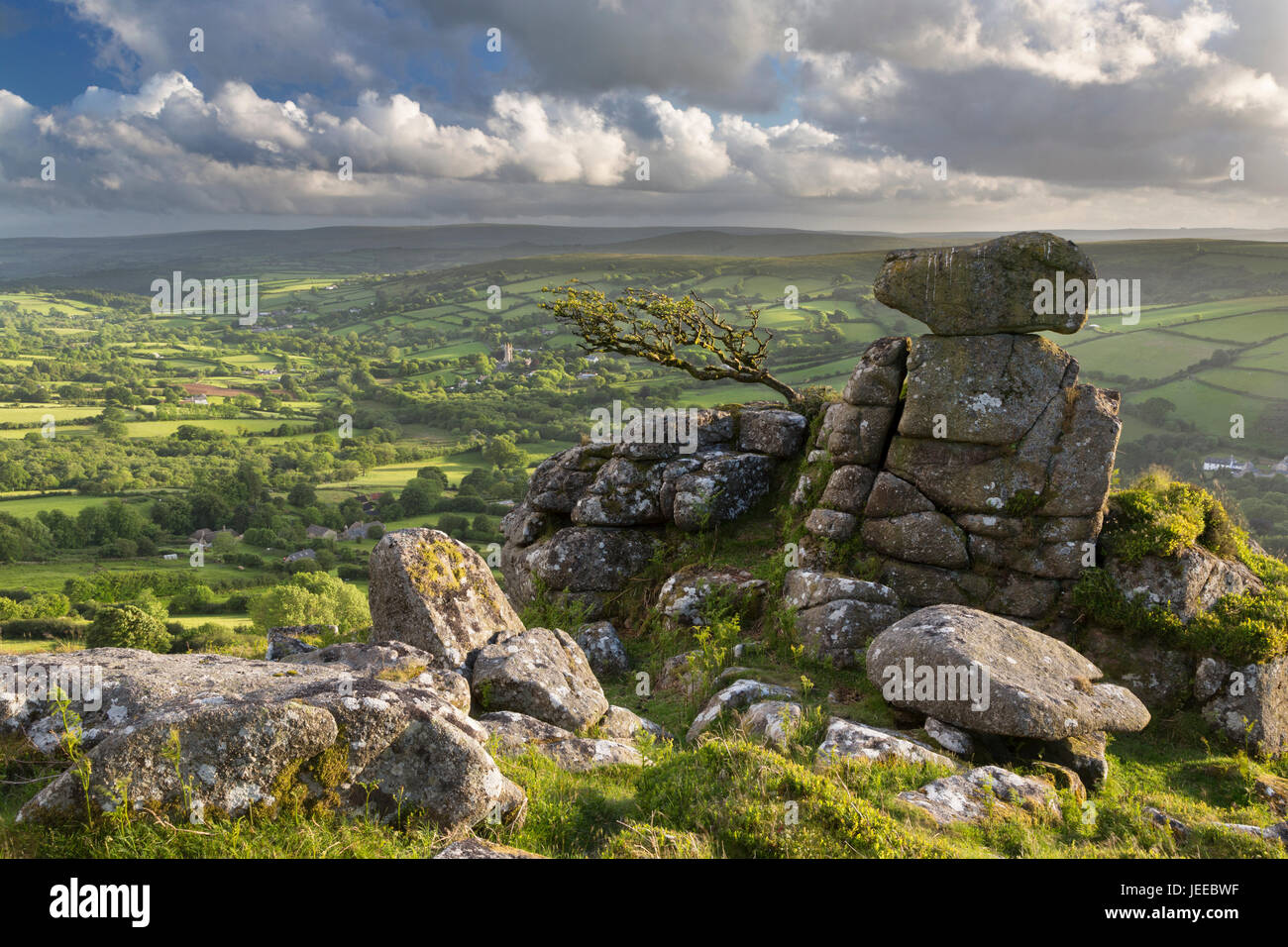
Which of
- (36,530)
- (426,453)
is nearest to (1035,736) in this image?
(36,530)

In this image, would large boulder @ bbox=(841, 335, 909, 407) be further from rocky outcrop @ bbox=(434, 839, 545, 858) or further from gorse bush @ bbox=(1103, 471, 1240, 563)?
rocky outcrop @ bbox=(434, 839, 545, 858)

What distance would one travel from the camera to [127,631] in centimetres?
4900

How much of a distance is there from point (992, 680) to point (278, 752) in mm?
10355

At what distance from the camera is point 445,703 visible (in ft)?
27.6

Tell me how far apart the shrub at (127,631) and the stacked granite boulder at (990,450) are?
159 feet

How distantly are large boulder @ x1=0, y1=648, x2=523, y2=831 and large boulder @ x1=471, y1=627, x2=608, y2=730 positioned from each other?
14.4 feet

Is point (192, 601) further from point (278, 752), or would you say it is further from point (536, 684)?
point (278, 752)

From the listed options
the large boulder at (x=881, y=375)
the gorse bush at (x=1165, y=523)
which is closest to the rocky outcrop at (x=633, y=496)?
the large boulder at (x=881, y=375)

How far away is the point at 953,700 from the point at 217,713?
10506mm

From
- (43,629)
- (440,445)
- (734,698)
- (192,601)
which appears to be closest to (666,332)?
(734,698)

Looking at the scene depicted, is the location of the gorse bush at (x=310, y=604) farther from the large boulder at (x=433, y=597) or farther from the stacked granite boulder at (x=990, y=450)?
the stacked granite boulder at (x=990, y=450)

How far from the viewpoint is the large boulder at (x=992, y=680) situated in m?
11.6

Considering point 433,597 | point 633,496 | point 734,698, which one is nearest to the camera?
point 734,698

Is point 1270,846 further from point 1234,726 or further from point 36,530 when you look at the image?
point 36,530
